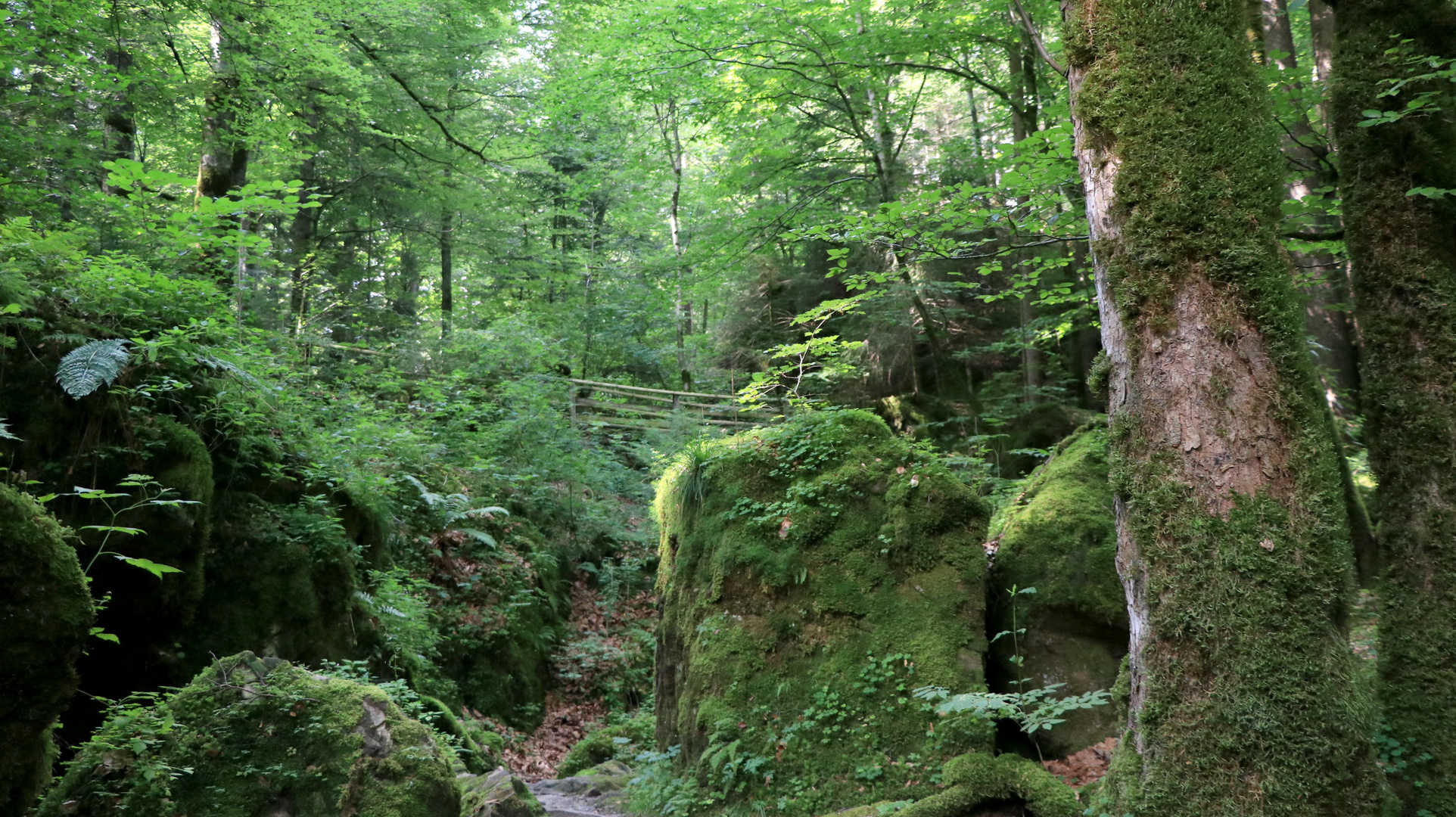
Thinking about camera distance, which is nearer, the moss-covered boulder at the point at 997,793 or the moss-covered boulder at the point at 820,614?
the moss-covered boulder at the point at 997,793

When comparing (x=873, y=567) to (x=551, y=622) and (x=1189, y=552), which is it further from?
(x=551, y=622)

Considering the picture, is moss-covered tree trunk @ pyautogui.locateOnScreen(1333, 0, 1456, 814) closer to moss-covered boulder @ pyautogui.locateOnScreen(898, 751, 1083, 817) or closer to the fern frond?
moss-covered boulder @ pyautogui.locateOnScreen(898, 751, 1083, 817)

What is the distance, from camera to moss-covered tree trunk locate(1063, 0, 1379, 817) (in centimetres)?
231

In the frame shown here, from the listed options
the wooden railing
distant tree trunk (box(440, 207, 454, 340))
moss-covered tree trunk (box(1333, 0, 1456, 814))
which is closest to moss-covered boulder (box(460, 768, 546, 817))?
moss-covered tree trunk (box(1333, 0, 1456, 814))

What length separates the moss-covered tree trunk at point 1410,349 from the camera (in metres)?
3.04

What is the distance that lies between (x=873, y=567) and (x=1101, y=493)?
1675mm

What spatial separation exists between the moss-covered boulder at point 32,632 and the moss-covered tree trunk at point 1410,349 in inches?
202

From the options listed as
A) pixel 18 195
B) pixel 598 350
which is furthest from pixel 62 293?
pixel 598 350

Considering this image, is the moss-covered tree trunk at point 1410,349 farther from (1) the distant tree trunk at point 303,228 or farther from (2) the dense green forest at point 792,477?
(1) the distant tree trunk at point 303,228

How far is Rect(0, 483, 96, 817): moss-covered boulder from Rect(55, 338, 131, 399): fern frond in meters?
2.08

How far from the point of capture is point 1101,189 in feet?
9.30

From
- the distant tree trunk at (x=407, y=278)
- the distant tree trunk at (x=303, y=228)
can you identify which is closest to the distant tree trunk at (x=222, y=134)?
the distant tree trunk at (x=303, y=228)

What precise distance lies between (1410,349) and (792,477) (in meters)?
3.84

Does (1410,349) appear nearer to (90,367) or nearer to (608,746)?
(90,367)
